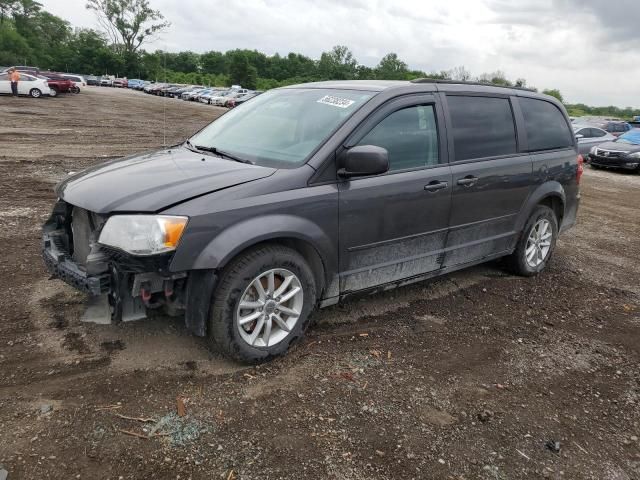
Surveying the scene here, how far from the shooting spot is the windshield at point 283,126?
3.71 metres

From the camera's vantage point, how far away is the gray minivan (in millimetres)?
3084

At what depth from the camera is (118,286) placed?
3.05 m

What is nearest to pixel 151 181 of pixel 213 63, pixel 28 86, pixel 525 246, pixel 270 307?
pixel 270 307

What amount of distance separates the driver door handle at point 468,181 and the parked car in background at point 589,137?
16.7 meters

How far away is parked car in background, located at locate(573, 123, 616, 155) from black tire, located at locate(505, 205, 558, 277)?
49.9ft

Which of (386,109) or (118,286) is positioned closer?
(118,286)

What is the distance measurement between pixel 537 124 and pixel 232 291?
374 cm

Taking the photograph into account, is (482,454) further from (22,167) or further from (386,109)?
(22,167)

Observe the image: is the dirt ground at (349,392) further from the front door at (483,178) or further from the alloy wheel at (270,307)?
the front door at (483,178)

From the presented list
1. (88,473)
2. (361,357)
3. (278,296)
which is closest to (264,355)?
(278,296)

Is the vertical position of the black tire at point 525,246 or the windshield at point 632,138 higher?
the windshield at point 632,138

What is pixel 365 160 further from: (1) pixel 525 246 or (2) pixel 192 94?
(2) pixel 192 94

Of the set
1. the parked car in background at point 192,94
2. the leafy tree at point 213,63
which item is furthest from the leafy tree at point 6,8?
the parked car in background at point 192,94

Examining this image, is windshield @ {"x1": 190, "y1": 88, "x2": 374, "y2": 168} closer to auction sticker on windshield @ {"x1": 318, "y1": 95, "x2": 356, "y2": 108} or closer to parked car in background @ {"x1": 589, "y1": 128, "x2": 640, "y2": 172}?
auction sticker on windshield @ {"x1": 318, "y1": 95, "x2": 356, "y2": 108}
